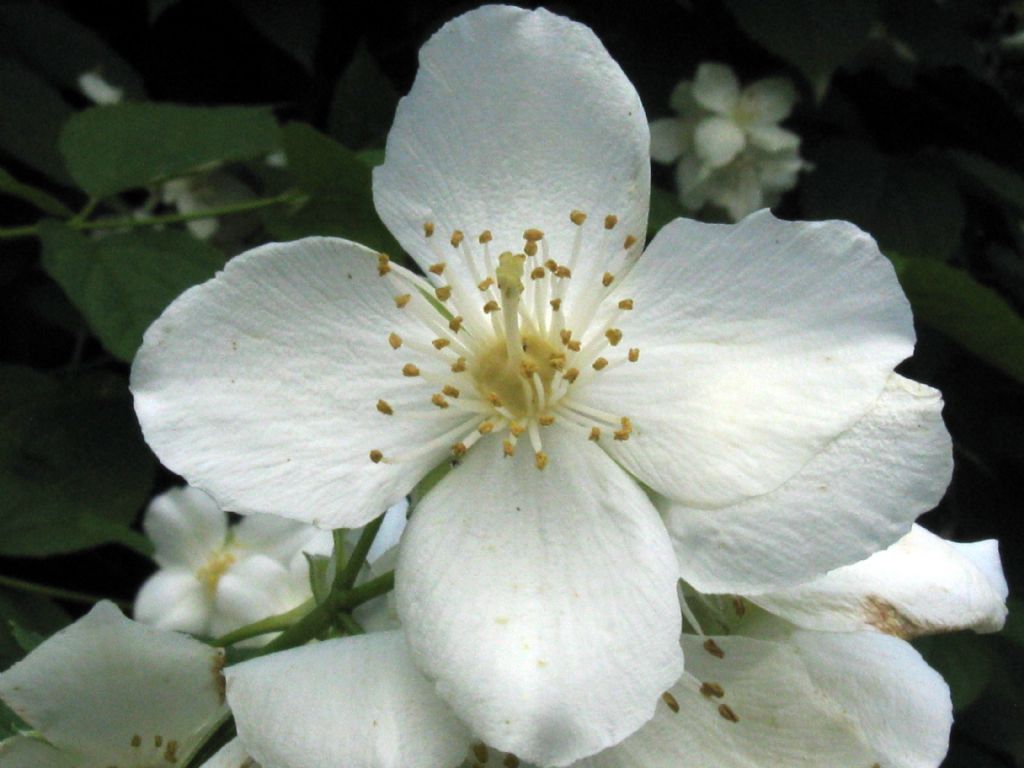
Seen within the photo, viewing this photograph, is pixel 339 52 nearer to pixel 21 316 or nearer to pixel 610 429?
pixel 21 316

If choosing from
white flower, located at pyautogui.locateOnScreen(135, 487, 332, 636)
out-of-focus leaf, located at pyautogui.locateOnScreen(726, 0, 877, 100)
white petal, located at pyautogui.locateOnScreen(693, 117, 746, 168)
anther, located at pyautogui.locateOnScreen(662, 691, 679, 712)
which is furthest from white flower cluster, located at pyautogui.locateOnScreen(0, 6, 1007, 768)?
white petal, located at pyautogui.locateOnScreen(693, 117, 746, 168)

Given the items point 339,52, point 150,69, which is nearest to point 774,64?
point 339,52

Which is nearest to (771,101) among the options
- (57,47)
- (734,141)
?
(734,141)

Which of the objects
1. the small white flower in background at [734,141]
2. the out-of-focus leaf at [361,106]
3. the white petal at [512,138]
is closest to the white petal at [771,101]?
the small white flower in background at [734,141]

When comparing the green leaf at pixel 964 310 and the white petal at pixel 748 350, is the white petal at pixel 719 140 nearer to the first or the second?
the green leaf at pixel 964 310

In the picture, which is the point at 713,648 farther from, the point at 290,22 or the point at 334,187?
the point at 290,22

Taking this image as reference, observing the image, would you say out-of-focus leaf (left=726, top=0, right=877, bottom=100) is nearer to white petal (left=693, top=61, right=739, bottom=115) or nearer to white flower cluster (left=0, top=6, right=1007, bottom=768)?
white petal (left=693, top=61, right=739, bottom=115)
